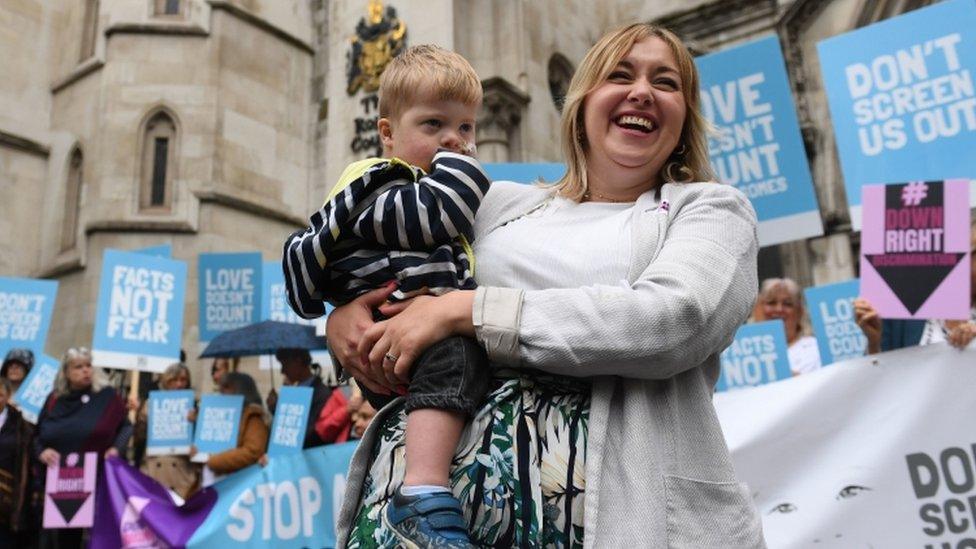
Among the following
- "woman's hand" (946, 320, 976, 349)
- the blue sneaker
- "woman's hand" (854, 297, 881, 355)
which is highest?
"woman's hand" (854, 297, 881, 355)

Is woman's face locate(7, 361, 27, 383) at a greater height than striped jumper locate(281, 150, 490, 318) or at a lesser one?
greater

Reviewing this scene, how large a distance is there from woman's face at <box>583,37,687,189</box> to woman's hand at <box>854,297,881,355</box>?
230 cm

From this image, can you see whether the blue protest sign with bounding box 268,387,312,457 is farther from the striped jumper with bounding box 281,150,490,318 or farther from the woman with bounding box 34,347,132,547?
the striped jumper with bounding box 281,150,490,318

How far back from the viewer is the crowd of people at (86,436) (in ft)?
20.9

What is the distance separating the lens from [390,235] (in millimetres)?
1715

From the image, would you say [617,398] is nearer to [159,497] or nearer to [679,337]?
[679,337]

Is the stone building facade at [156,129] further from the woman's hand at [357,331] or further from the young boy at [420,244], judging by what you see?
the woman's hand at [357,331]

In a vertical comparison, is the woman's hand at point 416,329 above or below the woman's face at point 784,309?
below

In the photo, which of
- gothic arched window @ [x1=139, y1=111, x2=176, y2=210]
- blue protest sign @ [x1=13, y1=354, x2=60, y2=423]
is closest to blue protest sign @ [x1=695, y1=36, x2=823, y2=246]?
blue protest sign @ [x1=13, y1=354, x2=60, y2=423]

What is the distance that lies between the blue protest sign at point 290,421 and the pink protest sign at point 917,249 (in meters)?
3.72

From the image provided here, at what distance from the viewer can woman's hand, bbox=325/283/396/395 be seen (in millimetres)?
1723

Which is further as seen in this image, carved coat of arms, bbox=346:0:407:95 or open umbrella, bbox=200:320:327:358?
carved coat of arms, bbox=346:0:407:95

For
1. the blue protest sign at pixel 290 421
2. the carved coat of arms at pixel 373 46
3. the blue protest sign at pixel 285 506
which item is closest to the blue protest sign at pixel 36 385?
the blue protest sign at pixel 290 421

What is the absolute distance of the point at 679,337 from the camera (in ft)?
4.85
